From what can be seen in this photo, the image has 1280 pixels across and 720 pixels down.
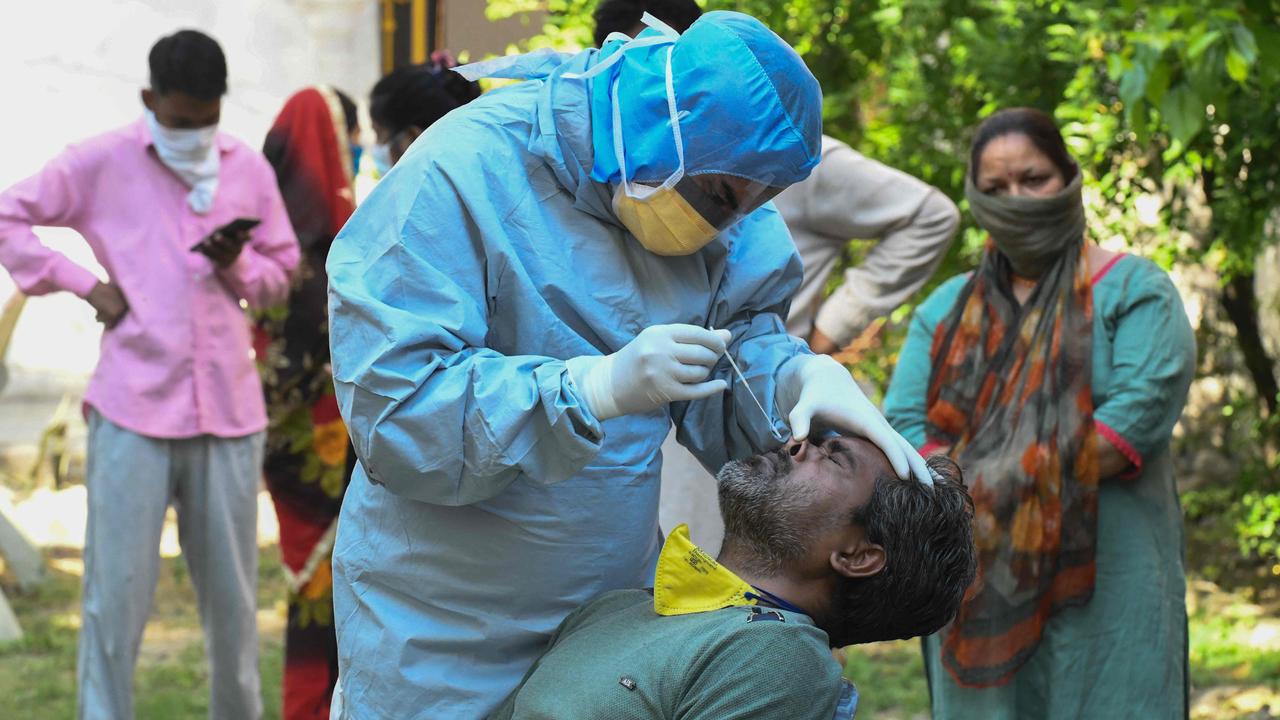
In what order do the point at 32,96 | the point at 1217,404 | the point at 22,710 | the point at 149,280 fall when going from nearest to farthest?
1. the point at 149,280
2. the point at 22,710
3. the point at 1217,404
4. the point at 32,96

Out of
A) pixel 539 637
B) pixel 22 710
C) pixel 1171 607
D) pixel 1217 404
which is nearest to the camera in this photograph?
pixel 539 637

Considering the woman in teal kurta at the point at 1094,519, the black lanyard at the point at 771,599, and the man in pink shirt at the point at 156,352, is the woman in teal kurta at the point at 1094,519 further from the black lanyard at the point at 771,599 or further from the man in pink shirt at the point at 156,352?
the man in pink shirt at the point at 156,352

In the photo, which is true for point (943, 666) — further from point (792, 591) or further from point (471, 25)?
point (471, 25)

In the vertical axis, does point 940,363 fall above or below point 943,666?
above

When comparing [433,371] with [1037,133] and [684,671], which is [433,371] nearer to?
[684,671]

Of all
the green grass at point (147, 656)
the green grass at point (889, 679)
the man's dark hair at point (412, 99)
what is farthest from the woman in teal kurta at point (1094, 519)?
the green grass at point (147, 656)

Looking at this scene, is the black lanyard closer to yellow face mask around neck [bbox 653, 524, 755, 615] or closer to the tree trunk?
yellow face mask around neck [bbox 653, 524, 755, 615]

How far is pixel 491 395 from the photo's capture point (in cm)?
207

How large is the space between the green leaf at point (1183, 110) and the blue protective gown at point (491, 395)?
1.79m

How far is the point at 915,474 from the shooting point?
2496 millimetres

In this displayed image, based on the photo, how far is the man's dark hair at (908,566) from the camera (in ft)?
8.13

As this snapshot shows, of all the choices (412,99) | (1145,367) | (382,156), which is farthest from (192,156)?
(1145,367)

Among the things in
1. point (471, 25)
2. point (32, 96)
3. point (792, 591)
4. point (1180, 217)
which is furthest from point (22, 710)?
point (471, 25)

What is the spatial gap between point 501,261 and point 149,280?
2.52 metres
